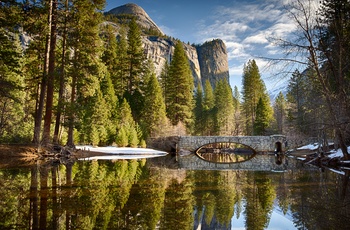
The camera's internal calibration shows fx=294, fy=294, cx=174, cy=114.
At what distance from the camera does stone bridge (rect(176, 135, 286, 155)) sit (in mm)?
35375

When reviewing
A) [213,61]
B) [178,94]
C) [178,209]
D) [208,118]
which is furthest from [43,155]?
[213,61]

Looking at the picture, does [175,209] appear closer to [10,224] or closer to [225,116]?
[10,224]

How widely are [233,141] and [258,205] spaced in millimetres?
29641

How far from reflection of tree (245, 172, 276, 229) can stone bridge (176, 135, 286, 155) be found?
26.7m

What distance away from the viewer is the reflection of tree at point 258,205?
486 centimetres

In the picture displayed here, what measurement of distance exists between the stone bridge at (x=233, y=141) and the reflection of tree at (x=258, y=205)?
26663mm

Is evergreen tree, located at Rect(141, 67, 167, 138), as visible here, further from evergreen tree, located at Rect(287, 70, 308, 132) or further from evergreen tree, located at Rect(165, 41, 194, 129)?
evergreen tree, located at Rect(287, 70, 308, 132)

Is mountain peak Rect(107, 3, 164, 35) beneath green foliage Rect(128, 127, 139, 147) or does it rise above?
above

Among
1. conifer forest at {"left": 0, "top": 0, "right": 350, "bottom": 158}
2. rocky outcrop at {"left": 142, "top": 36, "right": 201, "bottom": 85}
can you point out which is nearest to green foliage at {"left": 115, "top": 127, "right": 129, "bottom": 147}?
conifer forest at {"left": 0, "top": 0, "right": 350, "bottom": 158}

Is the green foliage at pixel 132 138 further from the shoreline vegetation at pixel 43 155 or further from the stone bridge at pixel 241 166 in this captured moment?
the shoreline vegetation at pixel 43 155

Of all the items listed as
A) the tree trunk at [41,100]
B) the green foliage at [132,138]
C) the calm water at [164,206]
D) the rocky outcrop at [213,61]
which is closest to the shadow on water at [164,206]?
the calm water at [164,206]

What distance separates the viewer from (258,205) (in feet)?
20.2

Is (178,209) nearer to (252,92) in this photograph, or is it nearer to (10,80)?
(10,80)

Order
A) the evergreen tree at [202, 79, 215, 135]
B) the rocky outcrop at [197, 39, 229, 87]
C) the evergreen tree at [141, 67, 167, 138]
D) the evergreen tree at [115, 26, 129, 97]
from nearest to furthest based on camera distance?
the evergreen tree at [141, 67, 167, 138], the evergreen tree at [115, 26, 129, 97], the evergreen tree at [202, 79, 215, 135], the rocky outcrop at [197, 39, 229, 87]
